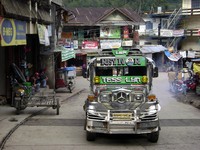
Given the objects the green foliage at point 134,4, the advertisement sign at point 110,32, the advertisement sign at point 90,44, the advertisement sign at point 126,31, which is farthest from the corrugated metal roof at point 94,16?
the green foliage at point 134,4

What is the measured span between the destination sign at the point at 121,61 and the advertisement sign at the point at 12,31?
3.81m

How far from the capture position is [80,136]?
11.9 meters

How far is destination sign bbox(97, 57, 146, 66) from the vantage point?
1170 cm

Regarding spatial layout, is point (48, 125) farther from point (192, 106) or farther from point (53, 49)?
point (53, 49)

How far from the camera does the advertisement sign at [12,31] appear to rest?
13425 mm

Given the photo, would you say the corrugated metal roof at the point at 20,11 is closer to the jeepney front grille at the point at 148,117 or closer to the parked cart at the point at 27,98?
the parked cart at the point at 27,98

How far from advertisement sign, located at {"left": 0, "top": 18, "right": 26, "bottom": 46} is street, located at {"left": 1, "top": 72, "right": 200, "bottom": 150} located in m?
3.11

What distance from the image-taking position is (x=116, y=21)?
45.1 meters

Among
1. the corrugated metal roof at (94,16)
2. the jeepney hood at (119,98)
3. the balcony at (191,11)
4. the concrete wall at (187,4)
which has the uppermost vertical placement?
the concrete wall at (187,4)

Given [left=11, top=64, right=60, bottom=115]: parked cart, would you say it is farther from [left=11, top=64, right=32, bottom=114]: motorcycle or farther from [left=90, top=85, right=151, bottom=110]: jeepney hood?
[left=90, top=85, right=151, bottom=110]: jeepney hood

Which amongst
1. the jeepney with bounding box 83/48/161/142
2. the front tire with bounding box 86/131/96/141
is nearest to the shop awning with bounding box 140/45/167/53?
the jeepney with bounding box 83/48/161/142

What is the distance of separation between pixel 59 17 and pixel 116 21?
53.9 ft

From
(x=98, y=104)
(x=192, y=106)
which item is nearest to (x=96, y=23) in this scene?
(x=192, y=106)

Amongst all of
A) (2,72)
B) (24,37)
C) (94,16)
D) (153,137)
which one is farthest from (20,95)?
(94,16)
